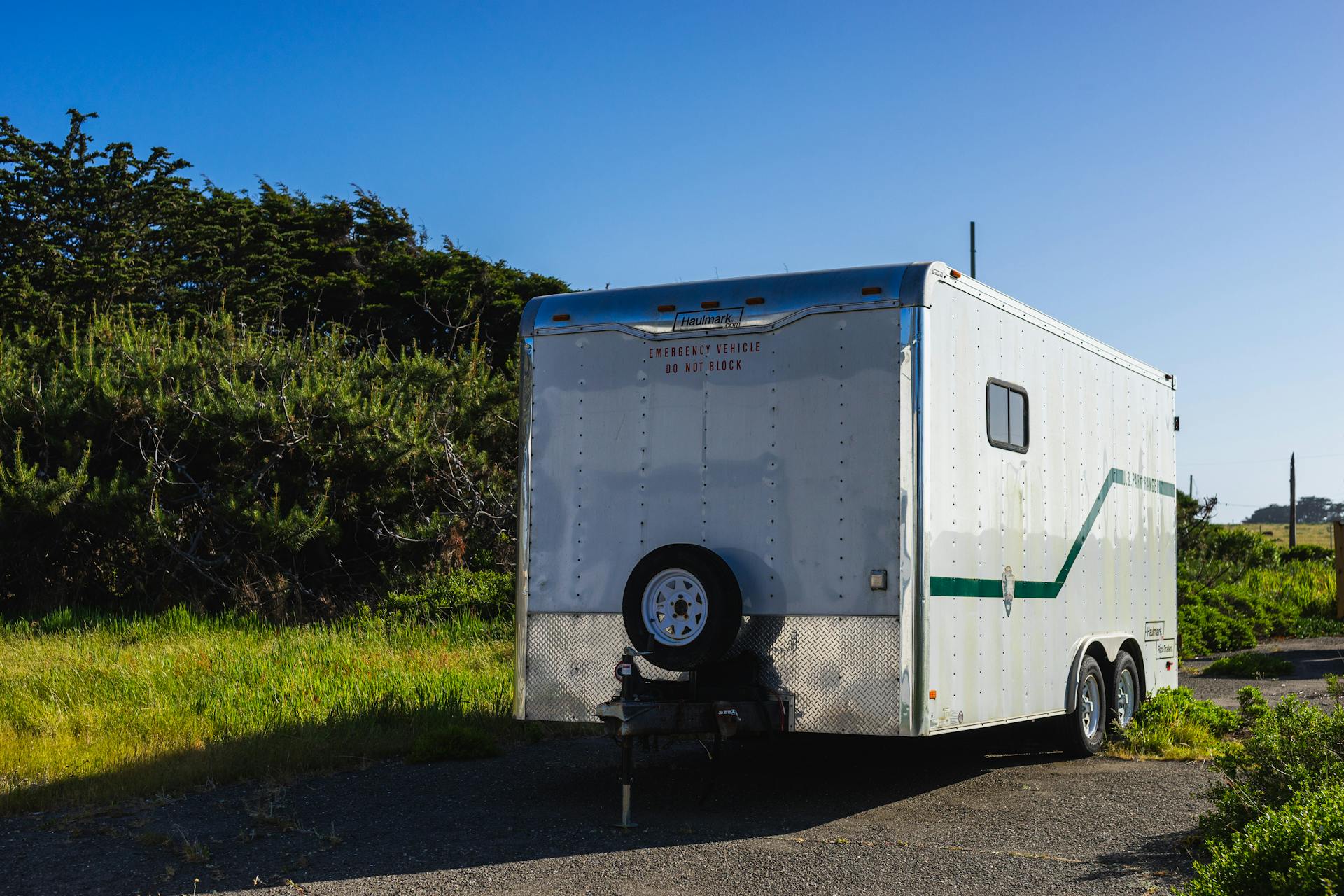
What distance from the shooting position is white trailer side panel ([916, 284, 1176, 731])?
7613mm

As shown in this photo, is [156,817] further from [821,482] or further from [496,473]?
[496,473]

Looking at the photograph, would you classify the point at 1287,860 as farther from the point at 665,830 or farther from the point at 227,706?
the point at 227,706

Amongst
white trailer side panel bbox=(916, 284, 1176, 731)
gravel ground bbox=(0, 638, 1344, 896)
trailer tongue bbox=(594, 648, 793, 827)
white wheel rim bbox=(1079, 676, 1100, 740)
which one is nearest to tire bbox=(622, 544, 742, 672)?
trailer tongue bbox=(594, 648, 793, 827)

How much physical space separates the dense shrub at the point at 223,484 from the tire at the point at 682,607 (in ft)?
35.7

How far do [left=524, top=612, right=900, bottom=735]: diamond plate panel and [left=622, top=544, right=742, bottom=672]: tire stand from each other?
0.24 m

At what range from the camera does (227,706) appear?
1105cm

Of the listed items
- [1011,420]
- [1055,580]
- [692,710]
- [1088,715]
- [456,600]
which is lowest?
[1088,715]

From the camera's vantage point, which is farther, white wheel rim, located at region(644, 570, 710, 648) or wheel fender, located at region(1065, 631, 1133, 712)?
wheel fender, located at region(1065, 631, 1133, 712)

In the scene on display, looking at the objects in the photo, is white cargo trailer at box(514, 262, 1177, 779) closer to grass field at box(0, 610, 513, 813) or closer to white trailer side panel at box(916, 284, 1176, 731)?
white trailer side panel at box(916, 284, 1176, 731)

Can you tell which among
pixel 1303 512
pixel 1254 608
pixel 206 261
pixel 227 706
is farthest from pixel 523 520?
pixel 1303 512

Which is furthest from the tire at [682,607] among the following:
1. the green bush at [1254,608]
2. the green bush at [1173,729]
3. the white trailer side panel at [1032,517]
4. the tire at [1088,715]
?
the green bush at [1254,608]

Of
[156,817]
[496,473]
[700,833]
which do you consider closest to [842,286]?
[700,833]

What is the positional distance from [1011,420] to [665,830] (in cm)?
343

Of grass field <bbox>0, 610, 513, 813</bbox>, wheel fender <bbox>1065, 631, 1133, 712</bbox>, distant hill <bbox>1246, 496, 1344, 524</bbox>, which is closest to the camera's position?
grass field <bbox>0, 610, 513, 813</bbox>
